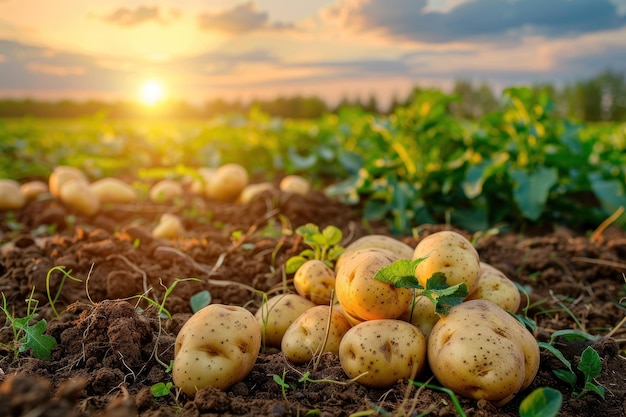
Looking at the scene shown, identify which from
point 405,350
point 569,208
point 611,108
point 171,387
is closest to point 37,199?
point 171,387

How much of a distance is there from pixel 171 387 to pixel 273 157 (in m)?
5.47

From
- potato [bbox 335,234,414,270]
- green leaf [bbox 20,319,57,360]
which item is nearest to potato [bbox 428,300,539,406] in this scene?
potato [bbox 335,234,414,270]

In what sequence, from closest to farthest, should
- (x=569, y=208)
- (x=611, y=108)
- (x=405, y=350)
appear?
(x=405, y=350) < (x=569, y=208) < (x=611, y=108)

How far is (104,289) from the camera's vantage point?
2826 millimetres

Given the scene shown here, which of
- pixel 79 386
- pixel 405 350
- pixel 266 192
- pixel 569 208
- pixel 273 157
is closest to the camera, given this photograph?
pixel 79 386

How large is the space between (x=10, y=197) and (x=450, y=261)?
4496mm

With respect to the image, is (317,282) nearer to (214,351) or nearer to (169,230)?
(214,351)

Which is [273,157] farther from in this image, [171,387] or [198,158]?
[171,387]

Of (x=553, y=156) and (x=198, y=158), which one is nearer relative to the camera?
(x=553, y=156)

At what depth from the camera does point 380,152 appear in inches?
207

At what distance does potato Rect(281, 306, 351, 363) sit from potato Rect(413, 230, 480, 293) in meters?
0.37

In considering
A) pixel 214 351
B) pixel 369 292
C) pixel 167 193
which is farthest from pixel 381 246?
pixel 167 193

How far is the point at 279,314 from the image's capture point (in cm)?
242

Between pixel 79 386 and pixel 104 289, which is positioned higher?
pixel 79 386
